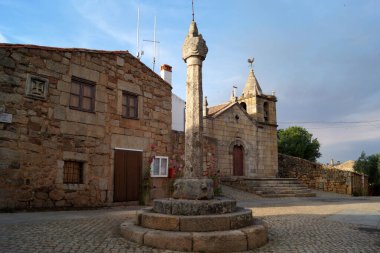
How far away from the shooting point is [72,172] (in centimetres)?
970

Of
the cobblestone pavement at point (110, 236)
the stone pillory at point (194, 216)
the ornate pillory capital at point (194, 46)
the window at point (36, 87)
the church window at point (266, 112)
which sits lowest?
the cobblestone pavement at point (110, 236)

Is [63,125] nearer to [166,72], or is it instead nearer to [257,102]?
[166,72]

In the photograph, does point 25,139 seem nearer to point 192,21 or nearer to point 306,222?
point 192,21

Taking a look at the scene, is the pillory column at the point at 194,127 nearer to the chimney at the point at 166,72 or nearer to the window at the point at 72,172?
the window at the point at 72,172

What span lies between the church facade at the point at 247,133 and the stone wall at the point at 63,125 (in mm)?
8770

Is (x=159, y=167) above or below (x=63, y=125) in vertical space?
below

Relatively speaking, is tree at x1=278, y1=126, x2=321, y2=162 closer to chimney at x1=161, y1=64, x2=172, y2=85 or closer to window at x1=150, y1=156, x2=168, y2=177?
chimney at x1=161, y1=64, x2=172, y2=85

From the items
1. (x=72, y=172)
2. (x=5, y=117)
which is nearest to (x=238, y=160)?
(x=72, y=172)

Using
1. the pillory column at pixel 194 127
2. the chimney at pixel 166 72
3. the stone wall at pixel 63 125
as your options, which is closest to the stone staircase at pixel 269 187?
the stone wall at pixel 63 125

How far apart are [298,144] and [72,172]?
31575mm

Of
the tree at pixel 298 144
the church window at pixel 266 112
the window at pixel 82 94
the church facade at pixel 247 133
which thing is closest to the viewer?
the window at pixel 82 94

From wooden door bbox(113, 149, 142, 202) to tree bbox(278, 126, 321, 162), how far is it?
1102 inches

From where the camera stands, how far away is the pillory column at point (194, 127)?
613 cm

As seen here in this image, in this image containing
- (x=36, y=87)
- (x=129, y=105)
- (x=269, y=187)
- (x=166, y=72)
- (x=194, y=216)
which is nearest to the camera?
(x=194, y=216)
